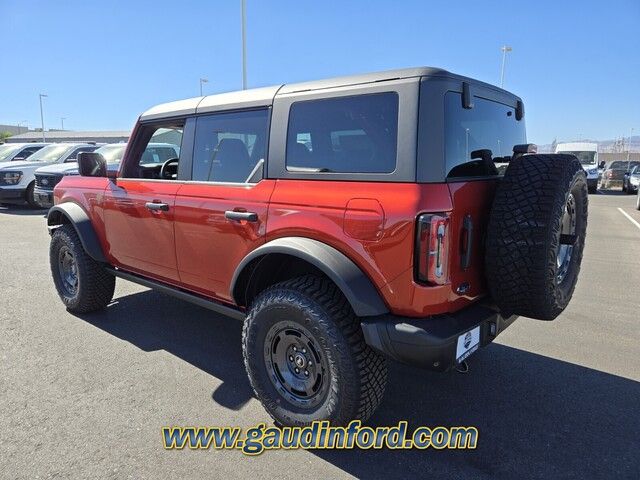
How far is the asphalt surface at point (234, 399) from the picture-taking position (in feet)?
7.77

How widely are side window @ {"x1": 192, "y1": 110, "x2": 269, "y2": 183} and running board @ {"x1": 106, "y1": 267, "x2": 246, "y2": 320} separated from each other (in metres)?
0.89

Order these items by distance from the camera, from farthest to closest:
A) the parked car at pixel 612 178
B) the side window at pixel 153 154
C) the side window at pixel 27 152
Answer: the parked car at pixel 612 178
the side window at pixel 27 152
the side window at pixel 153 154

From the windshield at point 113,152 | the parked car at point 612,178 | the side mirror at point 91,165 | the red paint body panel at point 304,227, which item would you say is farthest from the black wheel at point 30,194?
the parked car at point 612,178

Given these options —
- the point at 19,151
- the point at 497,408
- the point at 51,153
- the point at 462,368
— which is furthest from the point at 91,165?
the point at 19,151

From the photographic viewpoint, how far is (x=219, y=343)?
12.6 ft

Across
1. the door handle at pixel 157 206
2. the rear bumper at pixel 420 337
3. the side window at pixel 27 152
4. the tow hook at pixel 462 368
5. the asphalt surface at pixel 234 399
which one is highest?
the side window at pixel 27 152

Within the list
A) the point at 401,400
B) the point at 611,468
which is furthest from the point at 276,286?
the point at 611,468

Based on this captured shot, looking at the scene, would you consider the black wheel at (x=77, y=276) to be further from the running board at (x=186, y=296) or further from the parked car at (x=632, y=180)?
the parked car at (x=632, y=180)

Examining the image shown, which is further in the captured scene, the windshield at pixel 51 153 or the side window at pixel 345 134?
the windshield at pixel 51 153

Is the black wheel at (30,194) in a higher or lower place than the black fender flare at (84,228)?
lower

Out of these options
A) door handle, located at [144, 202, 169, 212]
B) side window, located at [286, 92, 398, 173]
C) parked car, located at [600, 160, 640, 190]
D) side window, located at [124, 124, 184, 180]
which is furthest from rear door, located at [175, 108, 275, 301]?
parked car, located at [600, 160, 640, 190]

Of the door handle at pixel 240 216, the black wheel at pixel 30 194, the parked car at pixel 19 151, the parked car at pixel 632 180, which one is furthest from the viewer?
the parked car at pixel 632 180

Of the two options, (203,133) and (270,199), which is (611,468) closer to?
(270,199)

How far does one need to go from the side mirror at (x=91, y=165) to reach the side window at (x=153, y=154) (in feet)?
1.00
